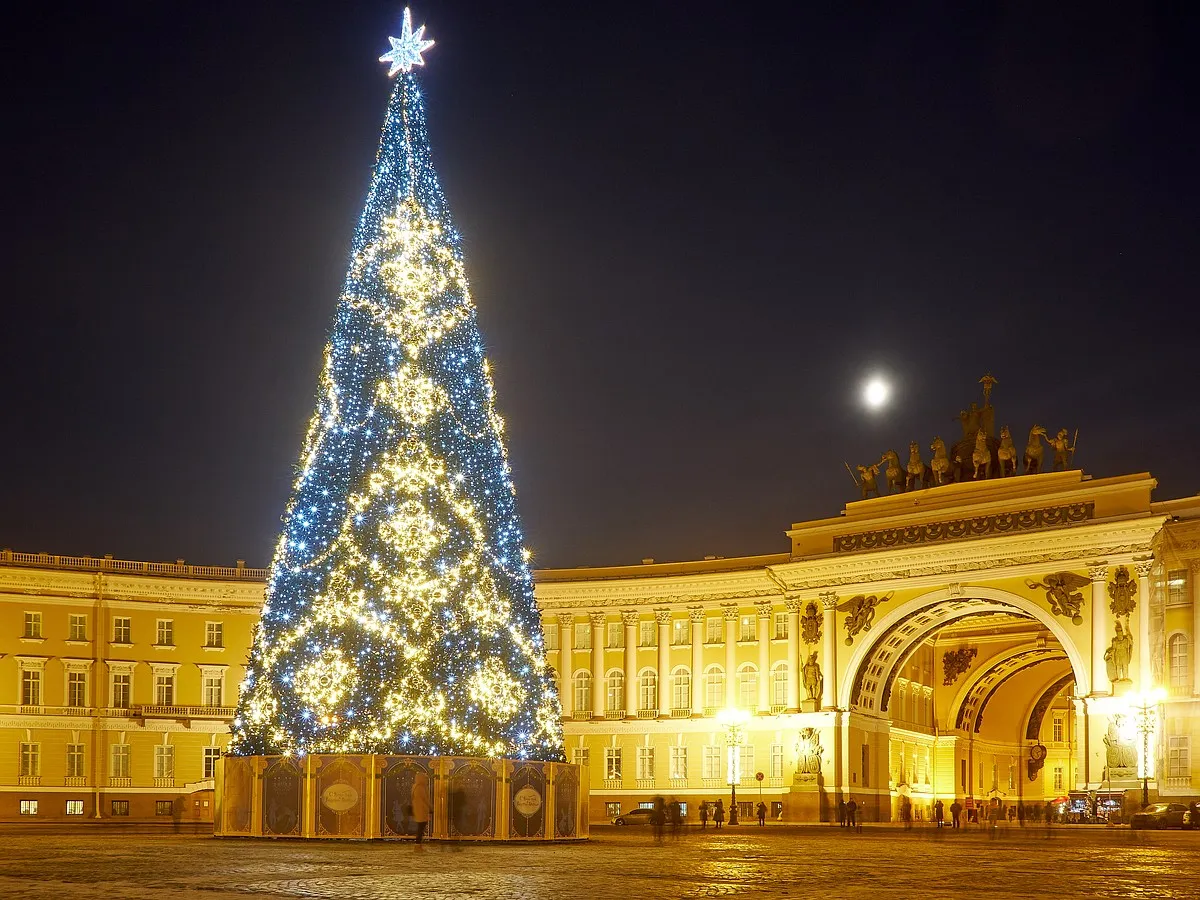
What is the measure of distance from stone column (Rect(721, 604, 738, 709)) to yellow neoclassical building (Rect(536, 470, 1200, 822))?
0.28 ft

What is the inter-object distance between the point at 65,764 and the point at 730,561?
28429 millimetres

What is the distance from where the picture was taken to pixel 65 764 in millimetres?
63250

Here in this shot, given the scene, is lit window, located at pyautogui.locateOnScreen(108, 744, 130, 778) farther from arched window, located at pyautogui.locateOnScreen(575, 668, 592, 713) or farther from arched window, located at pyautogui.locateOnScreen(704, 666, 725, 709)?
arched window, located at pyautogui.locateOnScreen(704, 666, 725, 709)

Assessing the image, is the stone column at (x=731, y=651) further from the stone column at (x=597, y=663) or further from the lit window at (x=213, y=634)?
the lit window at (x=213, y=634)

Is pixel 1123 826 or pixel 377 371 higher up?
pixel 377 371

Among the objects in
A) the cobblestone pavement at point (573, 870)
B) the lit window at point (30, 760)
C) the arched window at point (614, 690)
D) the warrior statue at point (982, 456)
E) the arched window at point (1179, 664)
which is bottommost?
the lit window at point (30, 760)

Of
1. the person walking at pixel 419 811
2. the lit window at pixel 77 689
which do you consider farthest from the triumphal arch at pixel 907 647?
the person walking at pixel 419 811

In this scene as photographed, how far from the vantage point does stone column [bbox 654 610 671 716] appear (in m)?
67.0

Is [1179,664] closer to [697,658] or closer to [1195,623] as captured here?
[1195,623]

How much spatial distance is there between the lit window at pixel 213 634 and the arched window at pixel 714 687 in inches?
814

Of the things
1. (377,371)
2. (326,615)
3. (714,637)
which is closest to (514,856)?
(326,615)

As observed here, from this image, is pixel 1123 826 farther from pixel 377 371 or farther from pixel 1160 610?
pixel 377 371

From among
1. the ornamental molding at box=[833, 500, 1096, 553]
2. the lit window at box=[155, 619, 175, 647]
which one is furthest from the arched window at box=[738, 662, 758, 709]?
the lit window at box=[155, 619, 175, 647]

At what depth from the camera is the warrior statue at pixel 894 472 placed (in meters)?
63.0
